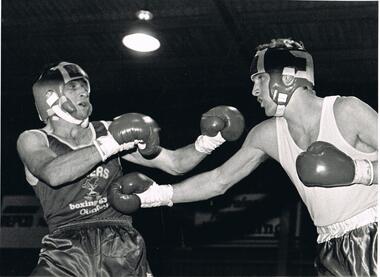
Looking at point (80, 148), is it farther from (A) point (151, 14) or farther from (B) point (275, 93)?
(A) point (151, 14)

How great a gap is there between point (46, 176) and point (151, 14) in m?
3.21

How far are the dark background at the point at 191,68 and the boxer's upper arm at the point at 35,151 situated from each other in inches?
92.3

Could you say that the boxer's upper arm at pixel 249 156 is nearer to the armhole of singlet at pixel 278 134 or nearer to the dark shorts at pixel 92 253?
the armhole of singlet at pixel 278 134

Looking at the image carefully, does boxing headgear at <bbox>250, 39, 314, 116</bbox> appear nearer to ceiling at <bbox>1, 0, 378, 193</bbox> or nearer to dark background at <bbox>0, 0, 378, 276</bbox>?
dark background at <bbox>0, 0, 378, 276</bbox>

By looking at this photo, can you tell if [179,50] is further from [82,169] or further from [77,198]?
[82,169]

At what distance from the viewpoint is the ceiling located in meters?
6.12

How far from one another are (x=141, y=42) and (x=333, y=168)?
3.84 metres

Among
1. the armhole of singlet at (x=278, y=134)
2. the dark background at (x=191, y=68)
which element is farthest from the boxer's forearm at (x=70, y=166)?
the dark background at (x=191, y=68)

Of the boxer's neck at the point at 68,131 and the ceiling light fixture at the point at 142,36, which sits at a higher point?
the ceiling light fixture at the point at 142,36

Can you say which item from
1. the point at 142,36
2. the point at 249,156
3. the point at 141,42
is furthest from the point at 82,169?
the point at 141,42

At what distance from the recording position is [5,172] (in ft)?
32.8

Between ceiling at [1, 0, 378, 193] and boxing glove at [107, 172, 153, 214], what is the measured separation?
295cm

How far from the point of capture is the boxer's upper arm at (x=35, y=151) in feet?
10.3

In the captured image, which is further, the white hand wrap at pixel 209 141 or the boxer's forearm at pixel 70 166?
the white hand wrap at pixel 209 141
